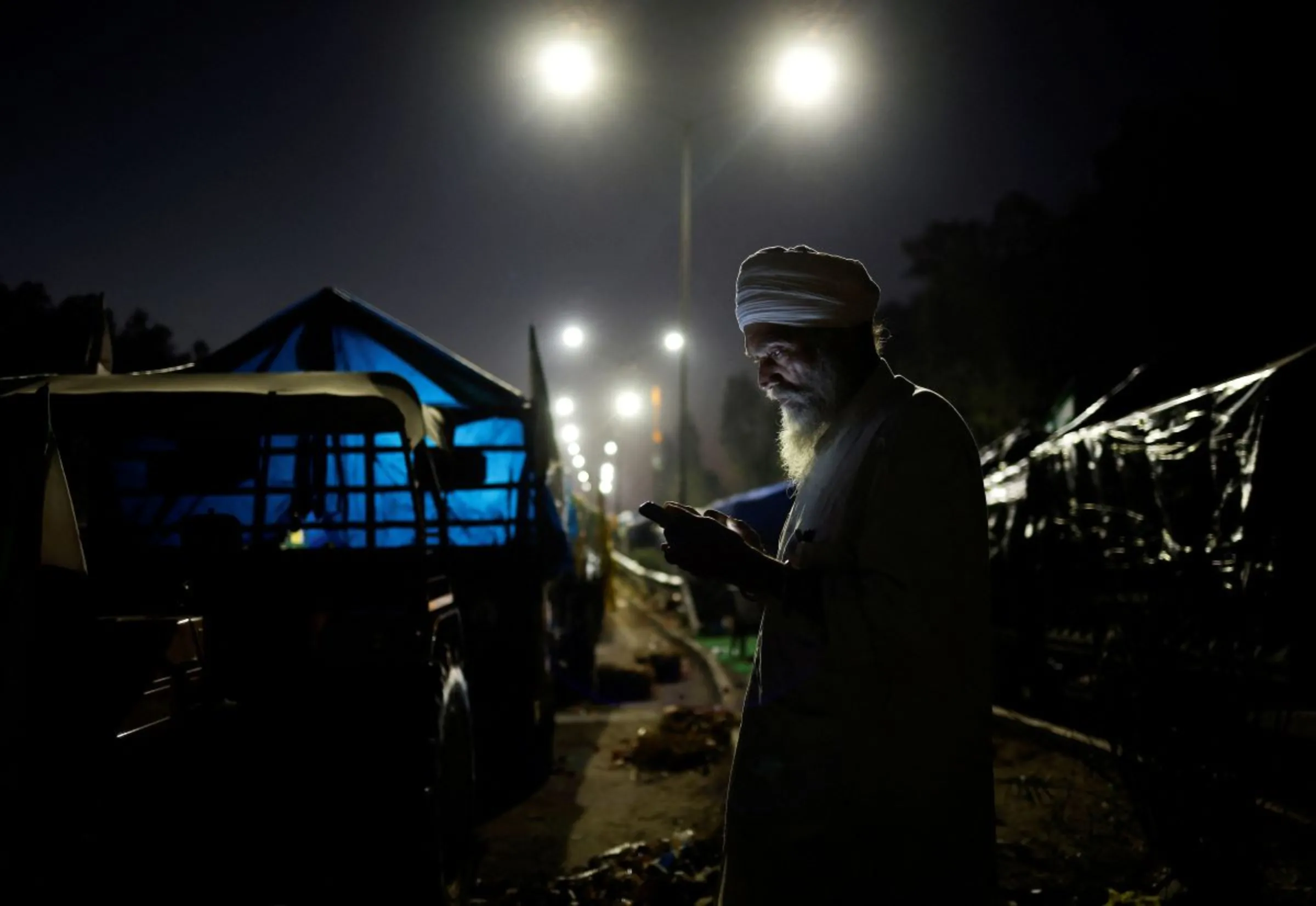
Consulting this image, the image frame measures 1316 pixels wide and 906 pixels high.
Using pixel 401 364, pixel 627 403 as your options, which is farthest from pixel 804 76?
pixel 627 403

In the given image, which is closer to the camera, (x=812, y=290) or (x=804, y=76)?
(x=812, y=290)

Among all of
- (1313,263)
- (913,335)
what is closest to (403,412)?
(1313,263)

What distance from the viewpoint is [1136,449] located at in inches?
288

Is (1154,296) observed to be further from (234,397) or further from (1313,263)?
(234,397)

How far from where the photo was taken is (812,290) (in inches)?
85.0

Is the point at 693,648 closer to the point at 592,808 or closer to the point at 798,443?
the point at 592,808

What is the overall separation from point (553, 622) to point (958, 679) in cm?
1046

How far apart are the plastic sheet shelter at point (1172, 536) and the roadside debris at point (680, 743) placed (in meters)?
3.33

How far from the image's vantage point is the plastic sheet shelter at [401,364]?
314 inches

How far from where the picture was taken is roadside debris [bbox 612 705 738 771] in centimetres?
778

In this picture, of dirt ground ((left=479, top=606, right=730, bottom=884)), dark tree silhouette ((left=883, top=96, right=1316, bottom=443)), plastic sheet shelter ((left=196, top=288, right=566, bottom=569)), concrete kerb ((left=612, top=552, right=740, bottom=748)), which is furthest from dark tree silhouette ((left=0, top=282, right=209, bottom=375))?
dark tree silhouette ((left=883, top=96, right=1316, bottom=443))

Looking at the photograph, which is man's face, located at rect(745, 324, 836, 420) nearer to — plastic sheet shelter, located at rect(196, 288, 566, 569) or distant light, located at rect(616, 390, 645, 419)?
plastic sheet shelter, located at rect(196, 288, 566, 569)

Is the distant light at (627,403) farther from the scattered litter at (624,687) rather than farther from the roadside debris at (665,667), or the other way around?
the scattered litter at (624,687)

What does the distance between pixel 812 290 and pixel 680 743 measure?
6892 millimetres
